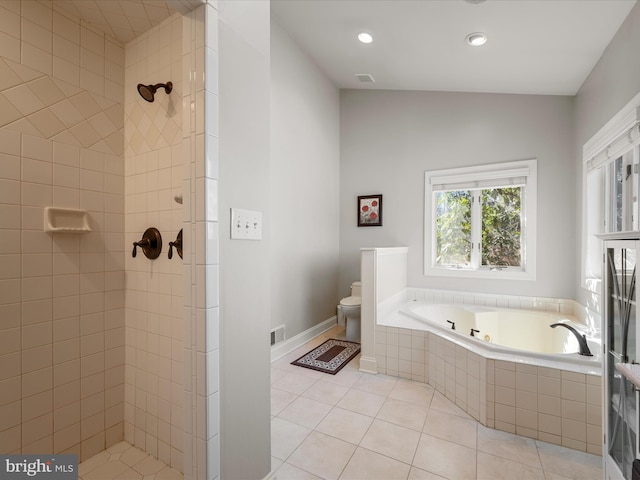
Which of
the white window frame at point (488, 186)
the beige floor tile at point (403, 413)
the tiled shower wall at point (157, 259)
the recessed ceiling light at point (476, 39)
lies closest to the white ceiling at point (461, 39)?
the recessed ceiling light at point (476, 39)

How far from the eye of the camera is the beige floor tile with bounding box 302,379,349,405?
7.45 feet

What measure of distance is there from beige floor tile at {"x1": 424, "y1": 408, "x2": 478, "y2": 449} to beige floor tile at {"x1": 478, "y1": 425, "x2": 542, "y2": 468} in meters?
0.05

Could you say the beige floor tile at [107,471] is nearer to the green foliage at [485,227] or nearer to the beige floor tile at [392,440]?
the beige floor tile at [392,440]

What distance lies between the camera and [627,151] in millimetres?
2055

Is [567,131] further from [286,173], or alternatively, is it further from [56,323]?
[56,323]

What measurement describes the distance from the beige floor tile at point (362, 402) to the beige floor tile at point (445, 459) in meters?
0.40

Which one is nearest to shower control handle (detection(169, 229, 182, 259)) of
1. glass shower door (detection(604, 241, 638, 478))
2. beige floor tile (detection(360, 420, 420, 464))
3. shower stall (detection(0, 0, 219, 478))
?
shower stall (detection(0, 0, 219, 478))

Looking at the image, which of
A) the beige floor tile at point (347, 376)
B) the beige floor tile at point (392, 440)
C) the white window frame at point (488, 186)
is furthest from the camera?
the white window frame at point (488, 186)

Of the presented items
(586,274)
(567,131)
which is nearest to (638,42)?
(567,131)

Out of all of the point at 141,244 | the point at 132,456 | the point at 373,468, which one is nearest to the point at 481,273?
the point at 373,468

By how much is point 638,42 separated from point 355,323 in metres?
3.06

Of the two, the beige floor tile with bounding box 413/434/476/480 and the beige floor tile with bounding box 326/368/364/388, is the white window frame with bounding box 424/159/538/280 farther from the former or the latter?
the beige floor tile with bounding box 413/434/476/480

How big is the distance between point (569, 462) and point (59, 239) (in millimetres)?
2848

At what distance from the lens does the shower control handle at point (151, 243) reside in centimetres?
159
